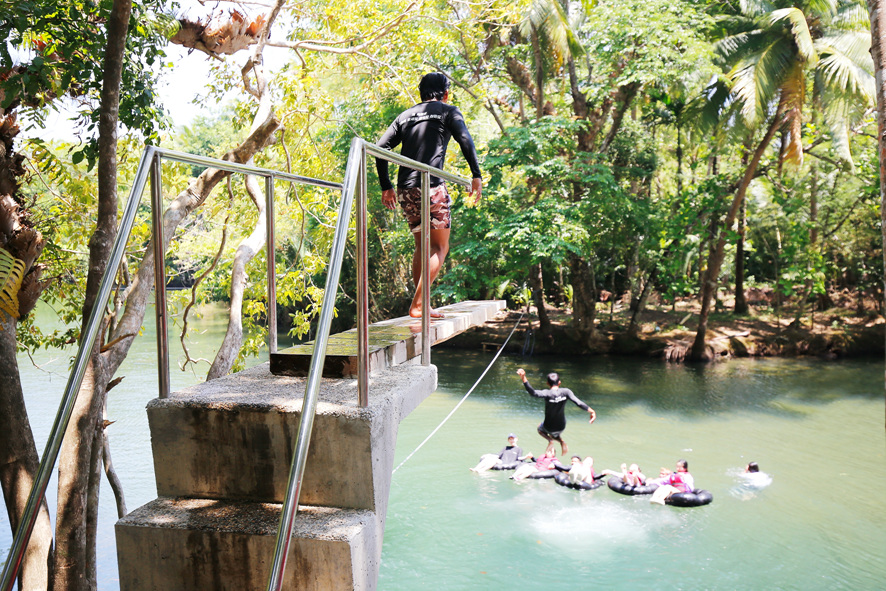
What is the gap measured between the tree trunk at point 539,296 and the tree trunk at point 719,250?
468 cm

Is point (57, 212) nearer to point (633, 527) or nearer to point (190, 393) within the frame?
point (190, 393)

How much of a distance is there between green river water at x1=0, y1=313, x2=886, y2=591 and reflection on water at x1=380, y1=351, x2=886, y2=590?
0.12ft

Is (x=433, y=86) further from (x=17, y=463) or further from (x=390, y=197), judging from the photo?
(x=17, y=463)

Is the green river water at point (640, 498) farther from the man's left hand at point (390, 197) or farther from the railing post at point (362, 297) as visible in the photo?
the railing post at point (362, 297)

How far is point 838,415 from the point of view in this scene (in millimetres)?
17000

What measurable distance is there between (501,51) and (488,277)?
21.3 feet

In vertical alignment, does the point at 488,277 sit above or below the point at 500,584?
above

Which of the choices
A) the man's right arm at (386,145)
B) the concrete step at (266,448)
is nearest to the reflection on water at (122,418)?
the man's right arm at (386,145)

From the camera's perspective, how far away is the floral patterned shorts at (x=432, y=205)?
424cm

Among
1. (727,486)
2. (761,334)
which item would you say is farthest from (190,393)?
(761,334)

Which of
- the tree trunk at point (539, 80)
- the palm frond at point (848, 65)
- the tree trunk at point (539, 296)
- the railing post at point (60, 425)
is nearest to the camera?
the railing post at point (60, 425)

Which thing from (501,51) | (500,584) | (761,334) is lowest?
(500,584)

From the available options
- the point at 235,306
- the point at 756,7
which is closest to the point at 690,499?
the point at 235,306

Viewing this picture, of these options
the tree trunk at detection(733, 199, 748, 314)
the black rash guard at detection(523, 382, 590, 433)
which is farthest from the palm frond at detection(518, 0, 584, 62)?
the black rash guard at detection(523, 382, 590, 433)
